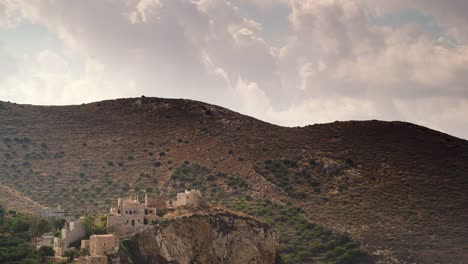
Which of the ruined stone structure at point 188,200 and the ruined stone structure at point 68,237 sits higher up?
the ruined stone structure at point 188,200

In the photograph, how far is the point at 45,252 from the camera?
78.5 meters

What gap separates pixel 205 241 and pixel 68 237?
1394 centimetres

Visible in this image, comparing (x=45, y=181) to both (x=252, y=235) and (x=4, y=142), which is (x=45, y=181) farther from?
(x=252, y=235)

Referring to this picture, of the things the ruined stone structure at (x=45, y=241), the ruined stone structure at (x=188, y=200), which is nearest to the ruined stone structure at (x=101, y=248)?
the ruined stone structure at (x=45, y=241)

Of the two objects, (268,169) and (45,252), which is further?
(268,169)

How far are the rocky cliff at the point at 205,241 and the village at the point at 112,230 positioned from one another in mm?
1474

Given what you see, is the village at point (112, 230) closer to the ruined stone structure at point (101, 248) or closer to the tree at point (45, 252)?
the ruined stone structure at point (101, 248)

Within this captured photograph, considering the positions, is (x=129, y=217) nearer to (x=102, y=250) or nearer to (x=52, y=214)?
(x=102, y=250)

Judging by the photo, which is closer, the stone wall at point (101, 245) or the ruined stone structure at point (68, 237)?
the stone wall at point (101, 245)

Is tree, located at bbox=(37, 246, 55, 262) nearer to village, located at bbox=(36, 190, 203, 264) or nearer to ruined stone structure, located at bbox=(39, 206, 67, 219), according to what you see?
village, located at bbox=(36, 190, 203, 264)

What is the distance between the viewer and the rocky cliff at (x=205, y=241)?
8162 centimetres

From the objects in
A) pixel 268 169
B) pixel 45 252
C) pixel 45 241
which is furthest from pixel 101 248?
pixel 268 169

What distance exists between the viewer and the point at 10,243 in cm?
8138

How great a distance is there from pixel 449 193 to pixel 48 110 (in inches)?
2738
